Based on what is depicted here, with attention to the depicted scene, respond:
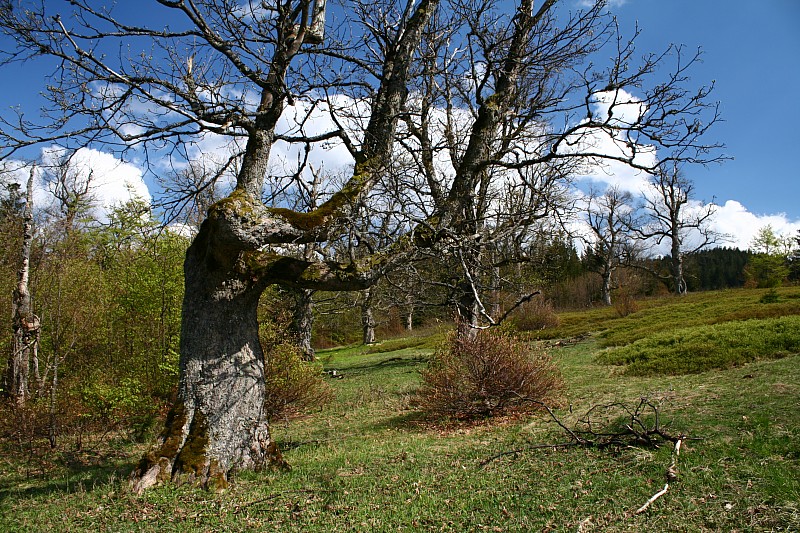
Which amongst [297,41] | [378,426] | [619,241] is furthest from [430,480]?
[619,241]

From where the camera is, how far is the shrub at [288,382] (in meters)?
9.35

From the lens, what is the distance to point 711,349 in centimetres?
1016

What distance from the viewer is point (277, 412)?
9664 mm

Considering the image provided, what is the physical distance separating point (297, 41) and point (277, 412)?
700cm

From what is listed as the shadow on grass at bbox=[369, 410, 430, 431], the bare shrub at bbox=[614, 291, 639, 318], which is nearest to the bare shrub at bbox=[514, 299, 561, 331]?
the bare shrub at bbox=[614, 291, 639, 318]

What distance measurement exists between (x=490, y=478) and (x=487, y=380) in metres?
3.42

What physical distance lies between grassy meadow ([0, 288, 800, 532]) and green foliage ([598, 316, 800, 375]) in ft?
1.67

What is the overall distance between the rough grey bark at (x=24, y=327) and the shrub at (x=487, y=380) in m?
8.15

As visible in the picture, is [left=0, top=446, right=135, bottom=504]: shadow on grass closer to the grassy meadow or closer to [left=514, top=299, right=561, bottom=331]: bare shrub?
the grassy meadow

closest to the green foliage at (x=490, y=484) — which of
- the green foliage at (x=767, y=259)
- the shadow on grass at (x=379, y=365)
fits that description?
the shadow on grass at (x=379, y=365)

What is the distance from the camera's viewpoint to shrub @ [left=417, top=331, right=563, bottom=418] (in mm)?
8008

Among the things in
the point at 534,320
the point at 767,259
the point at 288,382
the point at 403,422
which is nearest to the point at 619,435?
the point at 403,422

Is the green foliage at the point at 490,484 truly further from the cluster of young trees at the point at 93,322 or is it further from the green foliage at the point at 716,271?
the green foliage at the point at 716,271

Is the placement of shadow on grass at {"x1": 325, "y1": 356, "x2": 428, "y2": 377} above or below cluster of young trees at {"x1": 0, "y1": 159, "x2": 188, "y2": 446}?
below
